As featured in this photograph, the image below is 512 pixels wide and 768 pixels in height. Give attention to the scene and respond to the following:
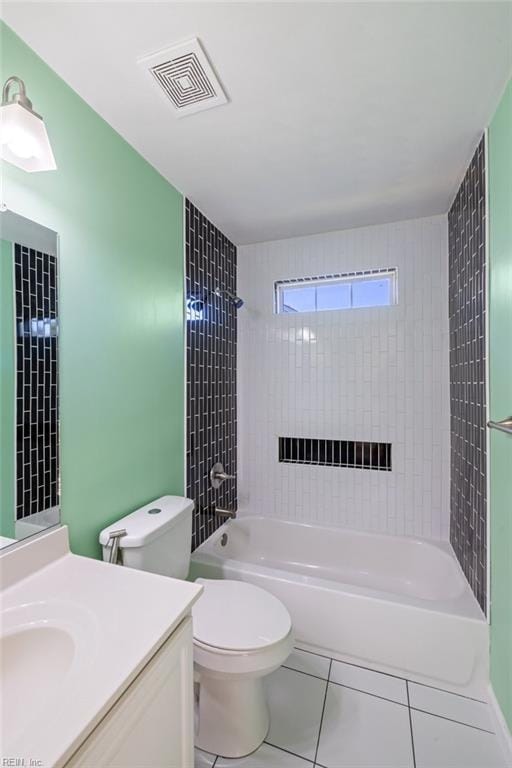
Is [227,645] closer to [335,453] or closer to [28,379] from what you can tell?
[28,379]

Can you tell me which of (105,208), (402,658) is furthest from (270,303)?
(402,658)

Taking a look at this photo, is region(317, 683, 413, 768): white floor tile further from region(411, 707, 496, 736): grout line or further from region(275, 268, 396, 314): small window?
region(275, 268, 396, 314): small window

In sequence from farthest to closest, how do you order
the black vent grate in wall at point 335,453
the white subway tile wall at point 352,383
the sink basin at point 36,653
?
the black vent grate in wall at point 335,453 → the white subway tile wall at point 352,383 → the sink basin at point 36,653

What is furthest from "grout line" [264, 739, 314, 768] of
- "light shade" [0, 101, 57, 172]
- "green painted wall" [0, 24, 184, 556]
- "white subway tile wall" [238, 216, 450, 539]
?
"light shade" [0, 101, 57, 172]

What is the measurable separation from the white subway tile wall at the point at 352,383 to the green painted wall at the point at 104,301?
89 cm

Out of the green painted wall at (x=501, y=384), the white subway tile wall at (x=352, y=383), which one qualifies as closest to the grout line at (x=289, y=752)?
the green painted wall at (x=501, y=384)

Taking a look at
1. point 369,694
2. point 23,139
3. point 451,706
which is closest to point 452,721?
point 451,706

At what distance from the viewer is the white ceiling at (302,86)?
0.99 m

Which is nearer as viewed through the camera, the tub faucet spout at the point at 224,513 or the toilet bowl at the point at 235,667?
the toilet bowl at the point at 235,667

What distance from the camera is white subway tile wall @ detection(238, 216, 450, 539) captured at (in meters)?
2.19

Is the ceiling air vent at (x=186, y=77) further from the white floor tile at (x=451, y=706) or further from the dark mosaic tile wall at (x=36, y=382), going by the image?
the white floor tile at (x=451, y=706)

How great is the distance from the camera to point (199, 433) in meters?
2.10

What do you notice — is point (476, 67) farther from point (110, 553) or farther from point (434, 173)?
point (110, 553)

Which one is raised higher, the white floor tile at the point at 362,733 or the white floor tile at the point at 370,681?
the white floor tile at the point at 362,733
